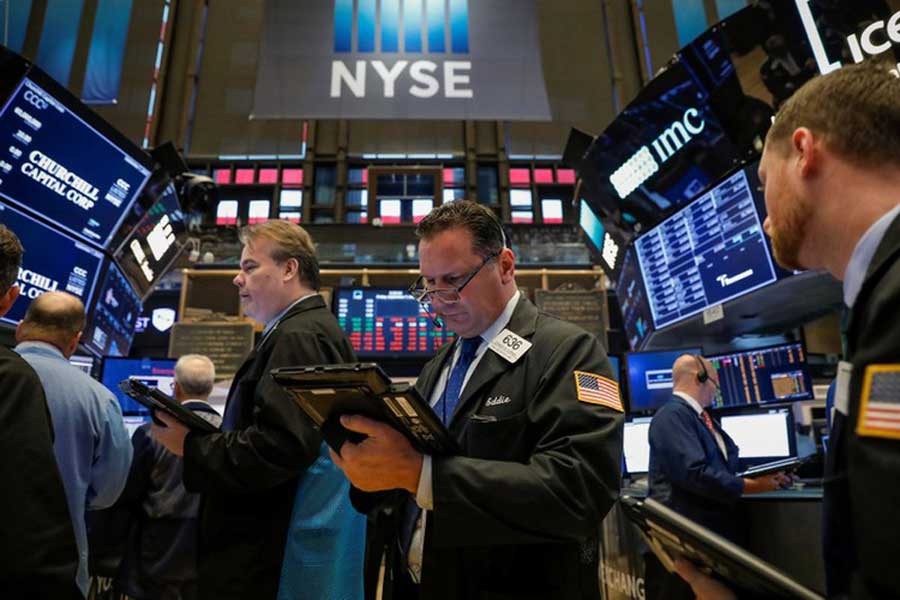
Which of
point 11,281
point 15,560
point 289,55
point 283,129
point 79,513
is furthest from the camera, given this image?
point 283,129

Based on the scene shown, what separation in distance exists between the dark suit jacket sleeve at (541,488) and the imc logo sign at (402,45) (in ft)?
14.0

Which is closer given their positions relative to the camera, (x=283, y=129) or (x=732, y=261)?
(x=732, y=261)

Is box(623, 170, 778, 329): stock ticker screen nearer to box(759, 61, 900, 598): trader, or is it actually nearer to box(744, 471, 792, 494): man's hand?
box(744, 471, 792, 494): man's hand

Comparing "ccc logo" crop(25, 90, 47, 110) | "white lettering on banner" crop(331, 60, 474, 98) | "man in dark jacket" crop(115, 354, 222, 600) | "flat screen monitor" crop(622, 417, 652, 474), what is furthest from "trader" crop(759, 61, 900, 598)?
"white lettering on banner" crop(331, 60, 474, 98)

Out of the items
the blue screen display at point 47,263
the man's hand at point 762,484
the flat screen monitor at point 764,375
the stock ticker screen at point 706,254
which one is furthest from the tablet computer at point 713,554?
the flat screen monitor at point 764,375

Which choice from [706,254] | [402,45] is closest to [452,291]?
[706,254]

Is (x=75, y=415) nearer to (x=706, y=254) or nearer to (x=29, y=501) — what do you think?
(x=29, y=501)

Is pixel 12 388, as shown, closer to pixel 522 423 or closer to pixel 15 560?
pixel 15 560

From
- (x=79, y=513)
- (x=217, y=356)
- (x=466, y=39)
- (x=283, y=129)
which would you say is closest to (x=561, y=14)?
(x=283, y=129)

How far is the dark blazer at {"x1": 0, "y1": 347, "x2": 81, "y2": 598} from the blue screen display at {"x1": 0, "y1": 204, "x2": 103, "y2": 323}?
2431mm

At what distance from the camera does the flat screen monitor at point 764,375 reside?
14.2ft

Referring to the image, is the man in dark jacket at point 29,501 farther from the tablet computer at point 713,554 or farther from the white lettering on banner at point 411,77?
the white lettering on banner at point 411,77

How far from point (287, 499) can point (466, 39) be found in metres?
4.50

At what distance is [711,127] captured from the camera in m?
3.78
